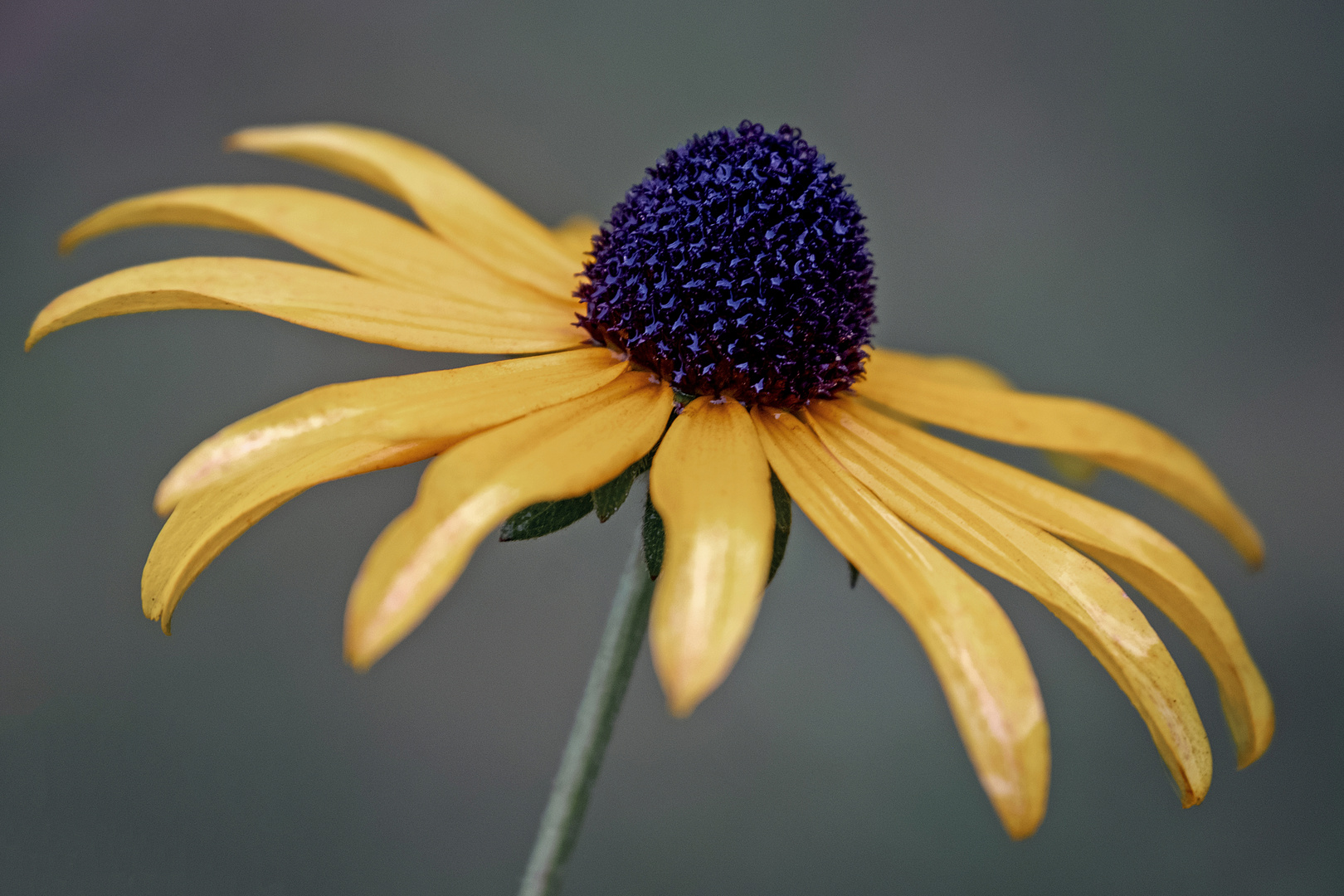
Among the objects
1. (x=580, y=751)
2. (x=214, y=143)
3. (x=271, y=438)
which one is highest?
(x=214, y=143)

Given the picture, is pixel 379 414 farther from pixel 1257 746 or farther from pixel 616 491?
pixel 1257 746

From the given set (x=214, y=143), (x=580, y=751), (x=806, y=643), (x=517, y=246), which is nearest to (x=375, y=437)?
(x=580, y=751)

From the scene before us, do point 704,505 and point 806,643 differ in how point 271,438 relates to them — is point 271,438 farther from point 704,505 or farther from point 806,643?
point 806,643

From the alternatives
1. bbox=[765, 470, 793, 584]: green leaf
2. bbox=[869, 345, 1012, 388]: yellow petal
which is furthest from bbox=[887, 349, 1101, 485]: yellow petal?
bbox=[765, 470, 793, 584]: green leaf

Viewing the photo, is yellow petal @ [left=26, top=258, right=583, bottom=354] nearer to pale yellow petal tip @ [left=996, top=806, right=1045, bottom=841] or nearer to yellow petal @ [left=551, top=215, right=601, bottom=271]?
yellow petal @ [left=551, top=215, right=601, bottom=271]

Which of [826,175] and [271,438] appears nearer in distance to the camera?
[271,438]

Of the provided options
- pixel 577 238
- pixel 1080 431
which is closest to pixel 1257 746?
pixel 1080 431

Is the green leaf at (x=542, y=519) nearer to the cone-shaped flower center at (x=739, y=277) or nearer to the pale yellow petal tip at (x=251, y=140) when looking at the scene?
the cone-shaped flower center at (x=739, y=277)
